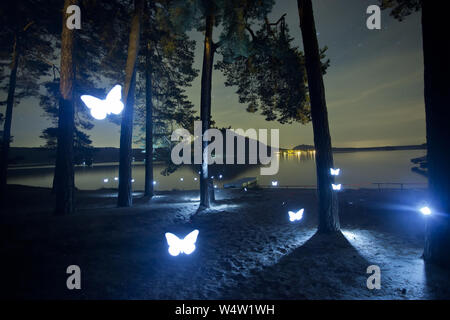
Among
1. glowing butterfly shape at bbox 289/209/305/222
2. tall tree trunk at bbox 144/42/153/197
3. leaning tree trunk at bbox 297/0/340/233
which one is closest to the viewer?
leaning tree trunk at bbox 297/0/340/233

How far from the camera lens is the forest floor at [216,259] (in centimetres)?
402

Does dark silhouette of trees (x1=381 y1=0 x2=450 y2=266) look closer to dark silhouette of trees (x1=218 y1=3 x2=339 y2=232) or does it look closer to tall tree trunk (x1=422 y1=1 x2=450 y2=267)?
tall tree trunk (x1=422 y1=1 x2=450 y2=267)

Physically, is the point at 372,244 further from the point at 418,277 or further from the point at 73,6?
the point at 73,6

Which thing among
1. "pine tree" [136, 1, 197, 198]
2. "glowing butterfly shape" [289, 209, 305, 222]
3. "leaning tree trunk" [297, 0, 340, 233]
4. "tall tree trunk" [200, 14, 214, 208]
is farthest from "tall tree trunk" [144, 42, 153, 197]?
"leaning tree trunk" [297, 0, 340, 233]

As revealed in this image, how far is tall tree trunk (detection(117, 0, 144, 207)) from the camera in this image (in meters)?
10.1

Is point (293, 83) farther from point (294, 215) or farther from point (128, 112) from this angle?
point (128, 112)

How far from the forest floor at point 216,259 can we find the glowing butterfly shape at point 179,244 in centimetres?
25

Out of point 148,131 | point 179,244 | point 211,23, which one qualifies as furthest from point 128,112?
point 179,244

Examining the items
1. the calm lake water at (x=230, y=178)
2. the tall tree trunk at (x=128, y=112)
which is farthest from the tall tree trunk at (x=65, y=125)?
the calm lake water at (x=230, y=178)

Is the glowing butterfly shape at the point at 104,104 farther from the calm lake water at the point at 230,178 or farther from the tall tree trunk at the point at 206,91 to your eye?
the calm lake water at the point at 230,178

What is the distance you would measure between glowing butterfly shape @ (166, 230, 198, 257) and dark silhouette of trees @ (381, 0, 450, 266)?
586cm
